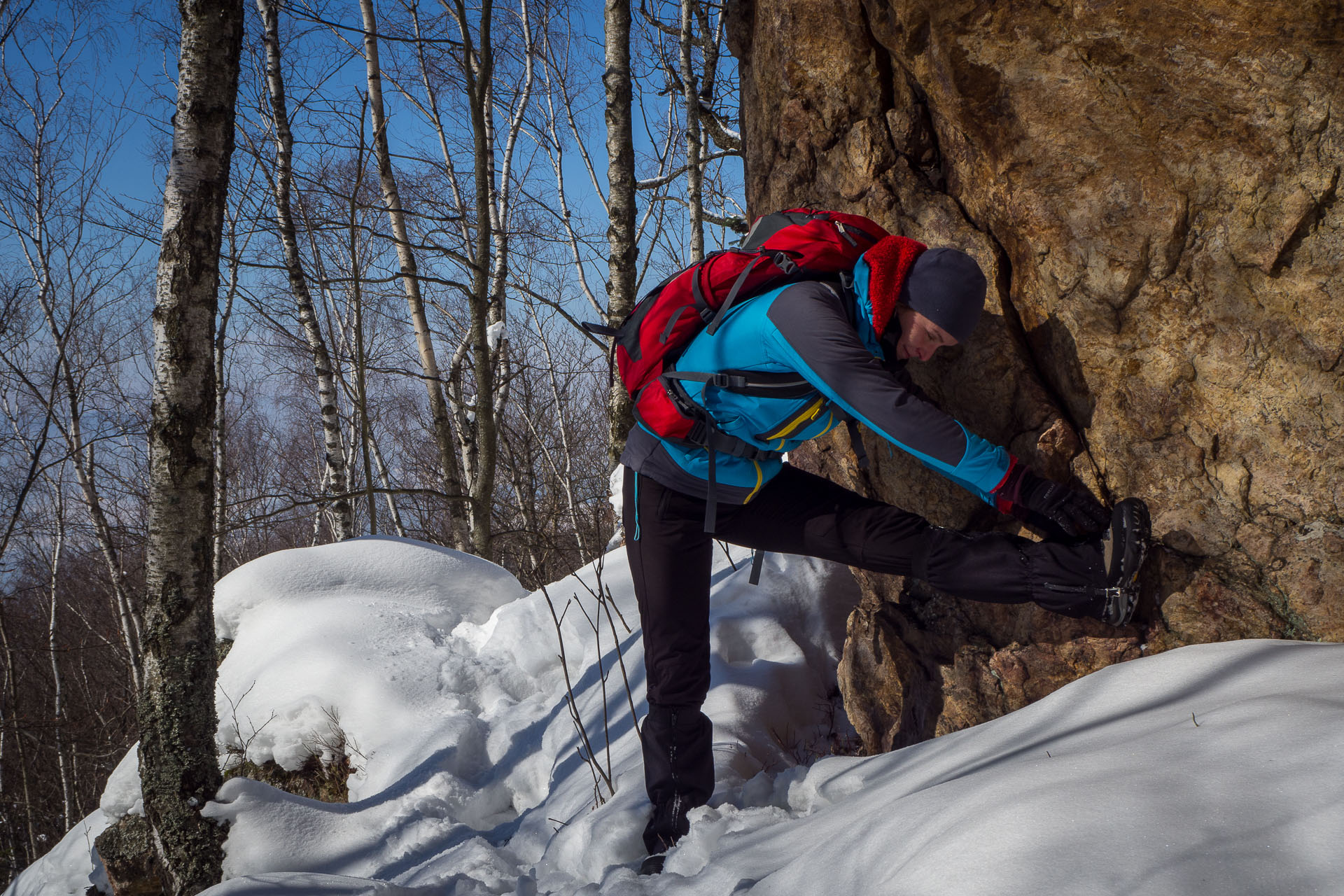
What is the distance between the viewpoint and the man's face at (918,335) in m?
2.06

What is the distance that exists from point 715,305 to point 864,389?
576 millimetres

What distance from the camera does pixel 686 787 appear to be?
236 centimetres


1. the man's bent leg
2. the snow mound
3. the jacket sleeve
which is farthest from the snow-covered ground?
the jacket sleeve

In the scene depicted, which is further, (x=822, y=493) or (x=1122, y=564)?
(x=822, y=493)

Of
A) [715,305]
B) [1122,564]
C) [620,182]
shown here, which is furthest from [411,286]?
[1122,564]

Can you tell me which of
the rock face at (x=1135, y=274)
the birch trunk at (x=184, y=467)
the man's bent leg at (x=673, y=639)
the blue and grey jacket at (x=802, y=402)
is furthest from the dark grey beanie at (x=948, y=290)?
the birch trunk at (x=184, y=467)

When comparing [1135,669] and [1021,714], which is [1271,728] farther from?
[1021,714]

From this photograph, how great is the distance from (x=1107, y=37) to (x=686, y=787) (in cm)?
260

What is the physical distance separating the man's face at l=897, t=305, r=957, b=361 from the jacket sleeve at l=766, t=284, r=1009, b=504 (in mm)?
183

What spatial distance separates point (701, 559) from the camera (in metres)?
2.43

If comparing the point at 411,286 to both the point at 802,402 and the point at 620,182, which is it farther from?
the point at 802,402

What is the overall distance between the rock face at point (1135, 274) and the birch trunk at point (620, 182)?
329 centimetres

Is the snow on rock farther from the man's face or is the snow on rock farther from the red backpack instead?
the man's face

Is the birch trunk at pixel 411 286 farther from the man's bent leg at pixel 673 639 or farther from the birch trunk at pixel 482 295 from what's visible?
the man's bent leg at pixel 673 639
